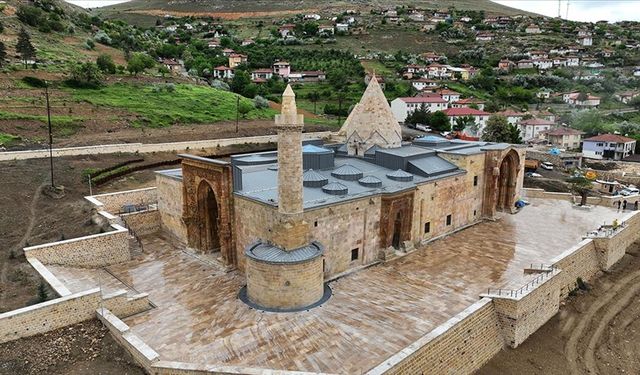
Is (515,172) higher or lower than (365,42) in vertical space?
lower

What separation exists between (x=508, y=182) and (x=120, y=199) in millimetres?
25028

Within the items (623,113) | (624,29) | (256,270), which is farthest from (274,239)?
(624,29)

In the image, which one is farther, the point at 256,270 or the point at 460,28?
the point at 460,28

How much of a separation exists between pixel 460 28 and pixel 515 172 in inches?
5167

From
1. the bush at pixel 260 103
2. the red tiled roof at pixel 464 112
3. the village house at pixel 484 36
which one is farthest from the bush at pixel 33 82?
the village house at pixel 484 36

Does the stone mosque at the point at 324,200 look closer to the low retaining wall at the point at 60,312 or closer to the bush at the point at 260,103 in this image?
the low retaining wall at the point at 60,312

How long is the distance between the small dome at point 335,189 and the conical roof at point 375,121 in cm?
766

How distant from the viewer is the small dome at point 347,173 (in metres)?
23.3

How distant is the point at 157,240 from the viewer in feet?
84.3

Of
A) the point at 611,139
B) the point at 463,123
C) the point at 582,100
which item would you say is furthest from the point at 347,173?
the point at 582,100

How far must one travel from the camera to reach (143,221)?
87.4 feet

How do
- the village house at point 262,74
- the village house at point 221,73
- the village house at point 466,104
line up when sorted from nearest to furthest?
the village house at point 466,104 → the village house at point 221,73 → the village house at point 262,74

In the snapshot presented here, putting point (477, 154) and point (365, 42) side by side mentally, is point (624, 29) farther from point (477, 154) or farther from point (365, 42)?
point (477, 154)

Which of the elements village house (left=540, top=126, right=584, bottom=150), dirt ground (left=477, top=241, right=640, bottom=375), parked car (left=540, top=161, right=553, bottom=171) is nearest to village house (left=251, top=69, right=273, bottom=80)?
village house (left=540, top=126, right=584, bottom=150)
